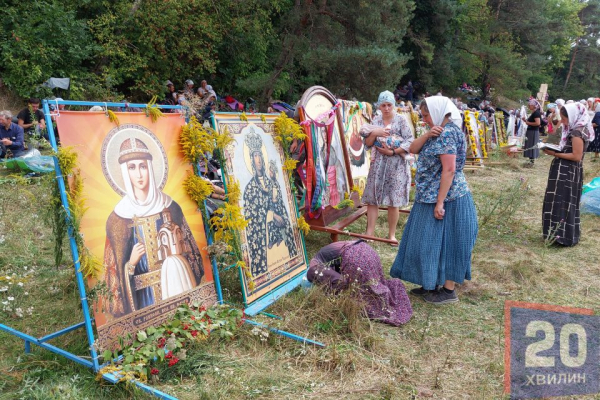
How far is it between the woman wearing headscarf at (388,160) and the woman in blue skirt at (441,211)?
3.44 ft

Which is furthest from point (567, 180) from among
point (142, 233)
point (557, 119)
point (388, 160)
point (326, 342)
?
point (557, 119)

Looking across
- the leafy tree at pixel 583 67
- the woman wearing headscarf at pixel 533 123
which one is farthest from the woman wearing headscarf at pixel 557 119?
the leafy tree at pixel 583 67

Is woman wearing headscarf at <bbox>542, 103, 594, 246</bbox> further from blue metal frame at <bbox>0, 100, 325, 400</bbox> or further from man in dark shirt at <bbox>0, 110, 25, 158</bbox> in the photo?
man in dark shirt at <bbox>0, 110, 25, 158</bbox>

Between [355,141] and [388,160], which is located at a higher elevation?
[355,141]

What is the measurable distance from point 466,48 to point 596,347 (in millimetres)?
29255

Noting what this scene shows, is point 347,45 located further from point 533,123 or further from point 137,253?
point 137,253

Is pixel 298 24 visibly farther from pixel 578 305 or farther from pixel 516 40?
pixel 516 40

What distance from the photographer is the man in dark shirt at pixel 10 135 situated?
7941mm

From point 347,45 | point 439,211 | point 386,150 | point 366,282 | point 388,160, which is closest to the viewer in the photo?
point 366,282

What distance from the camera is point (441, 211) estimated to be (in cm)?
356

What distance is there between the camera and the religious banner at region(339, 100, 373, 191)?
217 inches

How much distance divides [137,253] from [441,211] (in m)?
A: 2.26

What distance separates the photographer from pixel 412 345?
3098mm

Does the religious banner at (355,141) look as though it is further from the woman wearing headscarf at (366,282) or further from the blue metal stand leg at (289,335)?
the blue metal stand leg at (289,335)
